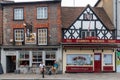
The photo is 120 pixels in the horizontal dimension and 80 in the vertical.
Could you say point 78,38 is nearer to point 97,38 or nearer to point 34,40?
point 97,38

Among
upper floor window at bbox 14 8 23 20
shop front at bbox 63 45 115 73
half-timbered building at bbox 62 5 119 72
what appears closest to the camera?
half-timbered building at bbox 62 5 119 72

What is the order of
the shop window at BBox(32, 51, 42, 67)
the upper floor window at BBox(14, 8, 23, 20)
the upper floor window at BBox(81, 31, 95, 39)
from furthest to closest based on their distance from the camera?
1. the upper floor window at BBox(81, 31, 95, 39)
2. the upper floor window at BBox(14, 8, 23, 20)
3. the shop window at BBox(32, 51, 42, 67)

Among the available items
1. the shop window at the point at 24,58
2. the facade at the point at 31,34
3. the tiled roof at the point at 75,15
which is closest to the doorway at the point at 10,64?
the facade at the point at 31,34

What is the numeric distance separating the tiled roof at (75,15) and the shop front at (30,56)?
11.5 ft

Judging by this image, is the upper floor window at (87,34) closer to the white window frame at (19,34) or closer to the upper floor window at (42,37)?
the upper floor window at (42,37)

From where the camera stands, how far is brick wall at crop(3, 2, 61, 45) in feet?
136

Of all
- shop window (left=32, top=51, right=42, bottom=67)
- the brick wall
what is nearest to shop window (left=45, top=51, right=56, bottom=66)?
shop window (left=32, top=51, right=42, bottom=67)

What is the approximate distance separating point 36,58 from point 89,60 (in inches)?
232

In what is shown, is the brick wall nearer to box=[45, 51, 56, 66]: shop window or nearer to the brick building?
the brick building

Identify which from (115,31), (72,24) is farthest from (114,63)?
(72,24)

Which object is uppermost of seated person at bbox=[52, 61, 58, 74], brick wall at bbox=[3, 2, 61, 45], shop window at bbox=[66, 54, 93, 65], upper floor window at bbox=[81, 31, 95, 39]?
brick wall at bbox=[3, 2, 61, 45]

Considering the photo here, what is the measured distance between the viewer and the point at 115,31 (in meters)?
42.3

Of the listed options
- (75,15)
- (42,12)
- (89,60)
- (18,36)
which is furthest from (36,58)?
(75,15)

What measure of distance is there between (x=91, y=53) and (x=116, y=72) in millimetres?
3506
